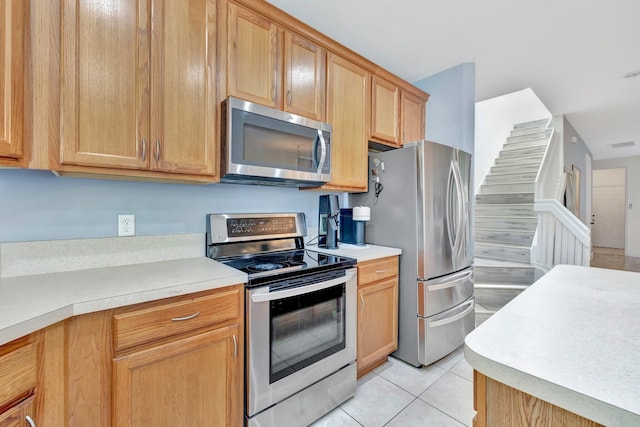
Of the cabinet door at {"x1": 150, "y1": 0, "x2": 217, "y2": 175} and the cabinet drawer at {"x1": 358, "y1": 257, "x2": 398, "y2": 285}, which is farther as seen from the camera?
the cabinet drawer at {"x1": 358, "y1": 257, "x2": 398, "y2": 285}

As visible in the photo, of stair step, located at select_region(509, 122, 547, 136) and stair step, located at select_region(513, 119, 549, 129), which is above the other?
stair step, located at select_region(513, 119, 549, 129)

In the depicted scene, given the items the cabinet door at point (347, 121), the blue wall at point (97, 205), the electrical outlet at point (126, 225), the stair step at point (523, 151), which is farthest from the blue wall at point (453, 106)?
the stair step at point (523, 151)

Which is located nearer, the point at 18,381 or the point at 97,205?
the point at 18,381

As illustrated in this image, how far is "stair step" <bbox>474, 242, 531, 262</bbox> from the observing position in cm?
364

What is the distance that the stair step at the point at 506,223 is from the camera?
3.96 m

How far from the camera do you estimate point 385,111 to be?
249 cm

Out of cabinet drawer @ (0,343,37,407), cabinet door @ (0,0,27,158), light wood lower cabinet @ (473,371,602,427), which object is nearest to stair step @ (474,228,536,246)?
light wood lower cabinet @ (473,371,602,427)

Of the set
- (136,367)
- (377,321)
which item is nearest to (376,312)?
(377,321)

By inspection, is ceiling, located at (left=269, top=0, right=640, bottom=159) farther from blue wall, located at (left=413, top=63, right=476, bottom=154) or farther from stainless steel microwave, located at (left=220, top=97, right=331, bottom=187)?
stainless steel microwave, located at (left=220, top=97, right=331, bottom=187)

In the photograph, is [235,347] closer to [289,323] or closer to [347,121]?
[289,323]

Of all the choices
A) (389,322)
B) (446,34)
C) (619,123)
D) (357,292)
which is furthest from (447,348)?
(619,123)

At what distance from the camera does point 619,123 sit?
473cm

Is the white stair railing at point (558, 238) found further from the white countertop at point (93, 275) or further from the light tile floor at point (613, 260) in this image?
the white countertop at point (93, 275)

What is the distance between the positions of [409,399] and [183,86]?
7.49 ft
